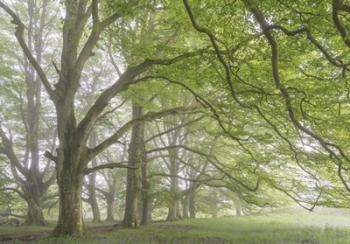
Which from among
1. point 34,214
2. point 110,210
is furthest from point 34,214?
point 110,210

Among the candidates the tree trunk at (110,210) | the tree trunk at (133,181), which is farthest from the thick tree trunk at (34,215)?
the tree trunk at (110,210)

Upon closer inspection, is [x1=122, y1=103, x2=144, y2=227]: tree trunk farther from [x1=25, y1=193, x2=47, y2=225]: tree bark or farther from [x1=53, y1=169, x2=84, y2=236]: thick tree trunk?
[x1=25, y1=193, x2=47, y2=225]: tree bark

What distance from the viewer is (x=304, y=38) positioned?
29.0ft

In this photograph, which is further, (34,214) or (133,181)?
(34,214)

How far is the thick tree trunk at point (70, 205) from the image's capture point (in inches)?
492

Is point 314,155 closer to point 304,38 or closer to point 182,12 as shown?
point 304,38

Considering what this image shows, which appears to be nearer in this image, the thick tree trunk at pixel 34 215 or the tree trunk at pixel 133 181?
the tree trunk at pixel 133 181

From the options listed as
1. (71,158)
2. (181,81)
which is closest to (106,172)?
(71,158)

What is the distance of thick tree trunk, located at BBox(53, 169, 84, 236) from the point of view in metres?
12.5

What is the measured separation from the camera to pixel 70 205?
41.9ft

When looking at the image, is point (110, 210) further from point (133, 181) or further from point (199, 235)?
point (199, 235)

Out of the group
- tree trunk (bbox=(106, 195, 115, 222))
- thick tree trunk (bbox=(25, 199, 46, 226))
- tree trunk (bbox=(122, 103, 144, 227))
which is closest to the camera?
tree trunk (bbox=(122, 103, 144, 227))

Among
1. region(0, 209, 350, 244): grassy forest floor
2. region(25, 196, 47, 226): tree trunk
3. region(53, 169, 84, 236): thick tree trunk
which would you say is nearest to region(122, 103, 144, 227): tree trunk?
region(0, 209, 350, 244): grassy forest floor

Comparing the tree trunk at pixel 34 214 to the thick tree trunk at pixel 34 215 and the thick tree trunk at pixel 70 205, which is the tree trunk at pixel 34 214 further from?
the thick tree trunk at pixel 70 205
